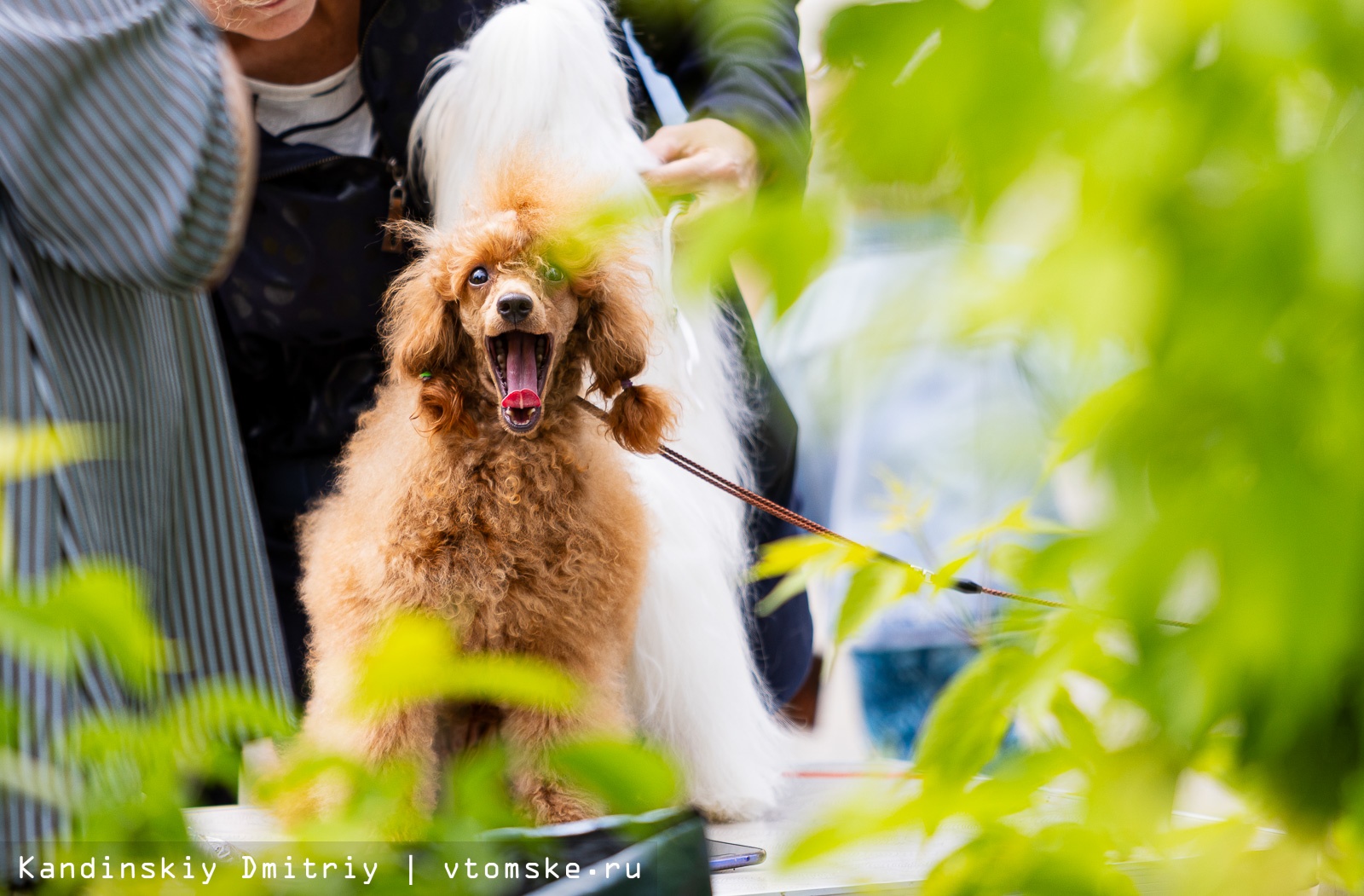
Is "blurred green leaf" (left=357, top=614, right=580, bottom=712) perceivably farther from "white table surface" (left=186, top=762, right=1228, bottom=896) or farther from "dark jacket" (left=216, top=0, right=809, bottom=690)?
"dark jacket" (left=216, top=0, right=809, bottom=690)

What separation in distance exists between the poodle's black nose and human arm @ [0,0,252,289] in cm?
19

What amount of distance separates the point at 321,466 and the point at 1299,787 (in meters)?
0.90

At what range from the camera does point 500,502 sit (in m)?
0.63

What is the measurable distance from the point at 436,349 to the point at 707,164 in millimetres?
218

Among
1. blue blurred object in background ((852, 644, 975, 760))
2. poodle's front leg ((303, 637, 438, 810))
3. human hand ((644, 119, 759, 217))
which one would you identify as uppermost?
human hand ((644, 119, 759, 217))

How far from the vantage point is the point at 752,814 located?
0.81 m

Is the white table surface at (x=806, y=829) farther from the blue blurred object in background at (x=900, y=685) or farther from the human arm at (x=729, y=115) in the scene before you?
the blue blurred object in background at (x=900, y=685)

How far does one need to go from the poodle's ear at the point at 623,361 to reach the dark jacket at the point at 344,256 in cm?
13

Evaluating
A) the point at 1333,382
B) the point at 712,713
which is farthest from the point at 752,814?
the point at 1333,382

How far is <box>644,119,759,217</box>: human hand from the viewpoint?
0.68m

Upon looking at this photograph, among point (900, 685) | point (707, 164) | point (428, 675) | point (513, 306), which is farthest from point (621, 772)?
point (900, 685)

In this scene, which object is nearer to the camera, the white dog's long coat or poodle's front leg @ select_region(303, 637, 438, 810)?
poodle's front leg @ select_region(303, 637, 438, 810)

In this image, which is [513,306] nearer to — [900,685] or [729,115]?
[729,115]

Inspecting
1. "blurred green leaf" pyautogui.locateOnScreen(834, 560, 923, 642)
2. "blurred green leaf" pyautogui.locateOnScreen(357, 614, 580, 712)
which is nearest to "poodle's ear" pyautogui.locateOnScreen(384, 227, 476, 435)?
"blurred green leaf" pyautogui.locateOnScreen(834, 560, 923, 642)
